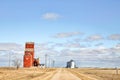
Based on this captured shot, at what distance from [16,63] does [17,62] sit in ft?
3.08

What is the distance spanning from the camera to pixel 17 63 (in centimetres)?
19712

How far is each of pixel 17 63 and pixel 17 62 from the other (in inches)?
72.5

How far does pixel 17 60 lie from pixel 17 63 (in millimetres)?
3180

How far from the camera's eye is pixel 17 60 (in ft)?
655

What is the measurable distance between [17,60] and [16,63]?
229cm

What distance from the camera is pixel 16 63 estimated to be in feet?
651

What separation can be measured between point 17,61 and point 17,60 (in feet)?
2.21

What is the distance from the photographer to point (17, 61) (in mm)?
199875

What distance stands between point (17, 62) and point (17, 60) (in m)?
1.52

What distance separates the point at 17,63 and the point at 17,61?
298 cm
